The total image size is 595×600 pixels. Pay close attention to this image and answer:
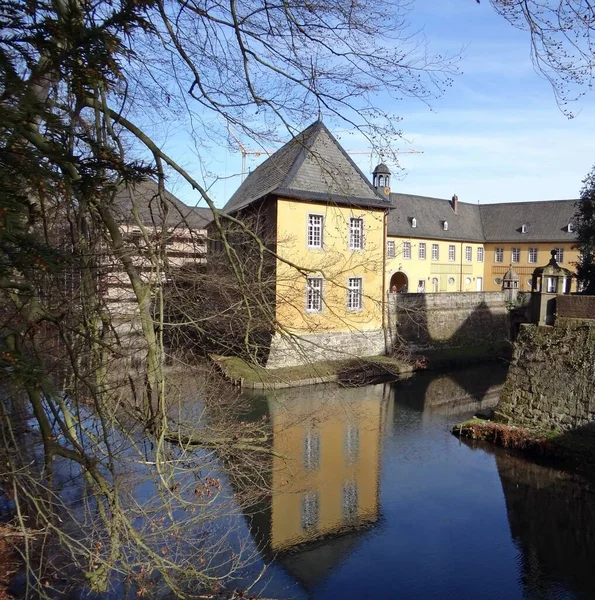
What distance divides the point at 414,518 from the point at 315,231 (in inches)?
404

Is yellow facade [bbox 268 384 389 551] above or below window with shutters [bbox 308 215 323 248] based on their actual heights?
below

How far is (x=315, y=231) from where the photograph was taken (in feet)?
54.0

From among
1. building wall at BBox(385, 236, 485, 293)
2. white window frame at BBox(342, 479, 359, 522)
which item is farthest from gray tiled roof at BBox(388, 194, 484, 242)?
white window frame at BBox(342, 479, 359, 522)

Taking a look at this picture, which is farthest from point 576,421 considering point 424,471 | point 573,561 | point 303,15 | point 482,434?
point 303,15

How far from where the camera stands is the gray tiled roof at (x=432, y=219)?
3053 centimetres

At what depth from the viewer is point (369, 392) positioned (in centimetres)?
1470

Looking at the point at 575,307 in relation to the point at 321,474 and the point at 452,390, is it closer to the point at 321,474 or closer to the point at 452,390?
the point at 452,390

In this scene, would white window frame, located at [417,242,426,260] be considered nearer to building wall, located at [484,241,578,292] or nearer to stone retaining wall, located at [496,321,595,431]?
building wall, located at [484,241,578,292]

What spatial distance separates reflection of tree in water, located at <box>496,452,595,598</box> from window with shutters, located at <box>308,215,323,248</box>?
849cm

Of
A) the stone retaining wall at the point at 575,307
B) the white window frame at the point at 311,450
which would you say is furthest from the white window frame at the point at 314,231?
the stone retaining wall at the point at 575,307

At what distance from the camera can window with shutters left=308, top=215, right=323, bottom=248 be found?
16281 millimetres

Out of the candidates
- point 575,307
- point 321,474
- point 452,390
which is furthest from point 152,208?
point 452,390

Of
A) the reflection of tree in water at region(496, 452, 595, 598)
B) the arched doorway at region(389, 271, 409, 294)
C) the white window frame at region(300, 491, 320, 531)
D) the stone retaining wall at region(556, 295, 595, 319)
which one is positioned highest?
the arched doorway at region(389, 271, 409, 294)

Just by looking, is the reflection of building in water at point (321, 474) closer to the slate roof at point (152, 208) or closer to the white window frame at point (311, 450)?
the white window frame at point (311, 450)
